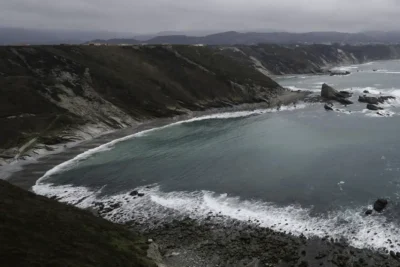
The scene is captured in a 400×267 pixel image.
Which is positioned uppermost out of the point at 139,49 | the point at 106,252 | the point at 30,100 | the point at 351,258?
the point at 139,49

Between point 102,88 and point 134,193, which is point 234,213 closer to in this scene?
point 134,193

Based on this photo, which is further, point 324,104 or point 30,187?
point 324,104

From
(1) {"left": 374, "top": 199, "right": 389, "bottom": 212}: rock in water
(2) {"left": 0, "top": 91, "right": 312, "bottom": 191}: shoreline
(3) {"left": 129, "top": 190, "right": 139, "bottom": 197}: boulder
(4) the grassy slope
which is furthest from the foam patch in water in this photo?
(4) the grassy slope

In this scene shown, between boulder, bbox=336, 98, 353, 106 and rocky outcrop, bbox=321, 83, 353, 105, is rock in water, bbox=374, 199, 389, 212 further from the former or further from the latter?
rocky outcrop, bbox=321, 83, 353, 105

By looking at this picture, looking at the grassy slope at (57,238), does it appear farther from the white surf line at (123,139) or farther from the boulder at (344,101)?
the boulder at (344,101)

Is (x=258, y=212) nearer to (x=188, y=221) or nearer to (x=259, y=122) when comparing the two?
(x=188, y=221)

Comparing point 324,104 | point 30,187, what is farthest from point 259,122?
point 30,187
